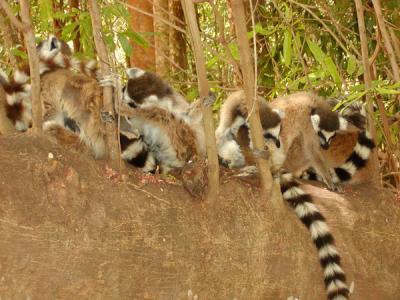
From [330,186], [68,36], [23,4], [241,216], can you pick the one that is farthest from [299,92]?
[23,4]

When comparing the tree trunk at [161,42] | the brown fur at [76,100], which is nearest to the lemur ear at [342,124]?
the brown fur at [76,100]

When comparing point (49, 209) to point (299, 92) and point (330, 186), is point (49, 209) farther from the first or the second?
point (299, 92)

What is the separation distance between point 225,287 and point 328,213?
3.06ft

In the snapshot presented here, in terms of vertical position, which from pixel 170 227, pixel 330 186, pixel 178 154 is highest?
pixel 178 154

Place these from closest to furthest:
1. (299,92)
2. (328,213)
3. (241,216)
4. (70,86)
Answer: (241,216) < (328,213) < (70,86) < (299,92)

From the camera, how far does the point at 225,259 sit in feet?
10.6

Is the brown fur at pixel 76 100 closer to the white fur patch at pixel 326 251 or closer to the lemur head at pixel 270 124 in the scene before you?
the lemur head at pixel 270 124

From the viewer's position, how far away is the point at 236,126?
209 inches

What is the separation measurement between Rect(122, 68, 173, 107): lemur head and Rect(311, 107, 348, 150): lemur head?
4.05 feet

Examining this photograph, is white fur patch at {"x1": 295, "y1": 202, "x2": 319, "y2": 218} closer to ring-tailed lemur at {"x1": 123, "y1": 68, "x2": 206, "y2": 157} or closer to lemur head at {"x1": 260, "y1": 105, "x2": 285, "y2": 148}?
ring-tailed lemur at {"x1": 123, "y1": 68, "x2": 206, "y2": 157}

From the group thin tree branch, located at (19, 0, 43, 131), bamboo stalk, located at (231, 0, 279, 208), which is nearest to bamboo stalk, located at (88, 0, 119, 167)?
thin tree branch, located at (19, 0, 43, 131)

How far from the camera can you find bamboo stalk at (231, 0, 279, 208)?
3.29 metres

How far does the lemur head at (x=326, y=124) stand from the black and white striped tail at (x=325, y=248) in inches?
64.0

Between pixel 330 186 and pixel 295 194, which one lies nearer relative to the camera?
pixel 295 194
